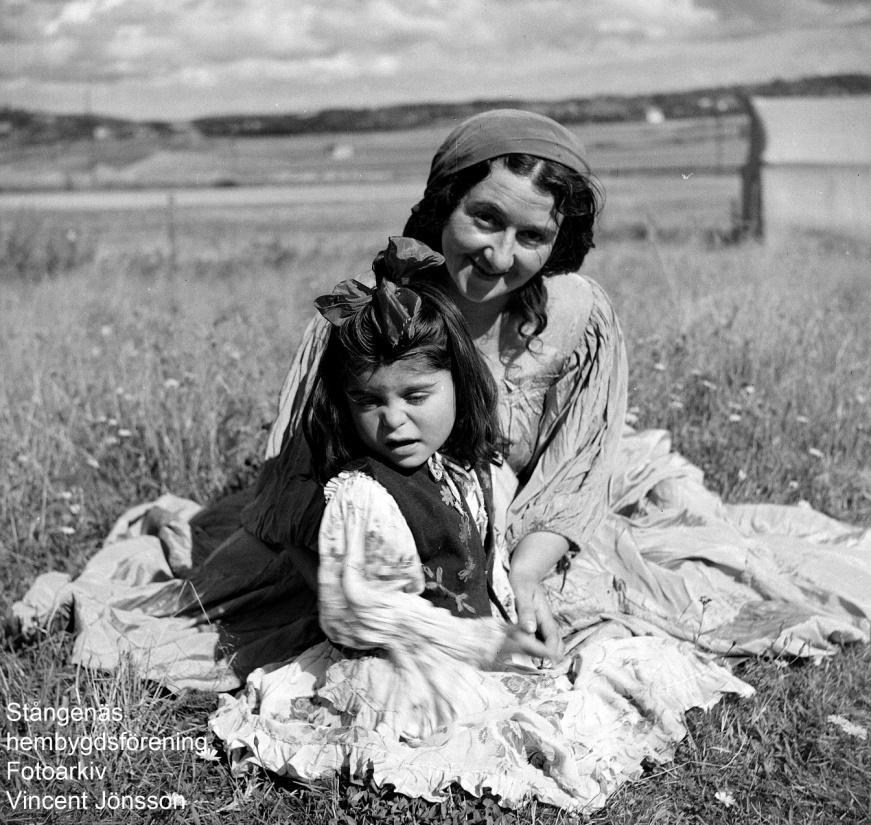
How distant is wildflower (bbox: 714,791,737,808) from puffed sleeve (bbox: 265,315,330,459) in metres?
1.46

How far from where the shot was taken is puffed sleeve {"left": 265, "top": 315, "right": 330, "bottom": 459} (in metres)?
3.00

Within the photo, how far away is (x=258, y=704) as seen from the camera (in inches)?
105

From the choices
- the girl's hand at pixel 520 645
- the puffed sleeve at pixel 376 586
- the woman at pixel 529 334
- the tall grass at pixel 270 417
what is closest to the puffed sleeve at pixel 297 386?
the woman at pixel 529 334

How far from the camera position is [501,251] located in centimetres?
270

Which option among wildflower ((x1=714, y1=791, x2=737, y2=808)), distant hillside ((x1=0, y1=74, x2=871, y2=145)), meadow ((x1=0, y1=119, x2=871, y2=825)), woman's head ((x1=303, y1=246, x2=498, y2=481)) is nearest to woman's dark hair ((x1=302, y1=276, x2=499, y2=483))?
woman's head ((x1=303, y1=246, x2=498, y2=481))

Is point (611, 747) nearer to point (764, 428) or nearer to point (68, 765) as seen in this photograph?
point (68, 765)

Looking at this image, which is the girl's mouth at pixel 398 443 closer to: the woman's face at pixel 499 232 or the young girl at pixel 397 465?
the young girl at pixel 397 465

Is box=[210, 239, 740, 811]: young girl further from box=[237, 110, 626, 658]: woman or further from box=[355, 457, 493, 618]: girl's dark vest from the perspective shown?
box=[237, 110, 626, 658]: woman

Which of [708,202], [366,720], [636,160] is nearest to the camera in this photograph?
[366,720]

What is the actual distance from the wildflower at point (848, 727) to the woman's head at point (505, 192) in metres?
1.42

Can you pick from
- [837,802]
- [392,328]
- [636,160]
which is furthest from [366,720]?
[636,160]

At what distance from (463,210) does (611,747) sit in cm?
140

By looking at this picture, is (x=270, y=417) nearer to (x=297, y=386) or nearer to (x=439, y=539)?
(x=297, y=386)

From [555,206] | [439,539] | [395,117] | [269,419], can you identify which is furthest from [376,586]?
[395,117]
